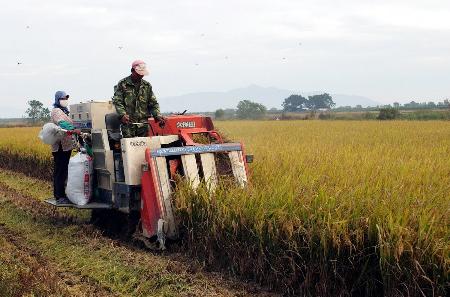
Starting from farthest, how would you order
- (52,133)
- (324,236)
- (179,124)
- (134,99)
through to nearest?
(52,133) < (134,99) < (179,124) < (324,236)

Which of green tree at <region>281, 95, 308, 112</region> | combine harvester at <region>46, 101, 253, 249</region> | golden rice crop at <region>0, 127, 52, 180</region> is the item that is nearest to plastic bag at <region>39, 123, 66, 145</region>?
combine harvester at <region>46, 101, 253, 249</region>

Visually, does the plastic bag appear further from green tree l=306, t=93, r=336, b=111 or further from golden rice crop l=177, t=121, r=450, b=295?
green tree l=306, t=93, r=336, b=111

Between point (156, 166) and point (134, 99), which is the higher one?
point (134, 99)

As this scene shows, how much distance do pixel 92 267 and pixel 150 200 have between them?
3.18ft

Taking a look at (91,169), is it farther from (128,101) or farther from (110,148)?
(128,101)

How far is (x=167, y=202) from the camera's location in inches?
226

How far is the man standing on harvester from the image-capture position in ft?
22.1

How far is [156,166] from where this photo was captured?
5.75m

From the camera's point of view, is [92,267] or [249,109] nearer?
[92,267]

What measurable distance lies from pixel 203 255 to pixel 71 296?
1.51 m

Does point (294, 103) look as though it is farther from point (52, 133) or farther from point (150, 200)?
point (150, 200)

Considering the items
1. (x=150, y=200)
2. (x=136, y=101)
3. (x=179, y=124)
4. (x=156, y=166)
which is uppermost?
(x=136, y=101)

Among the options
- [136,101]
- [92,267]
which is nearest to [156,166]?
[92,267]

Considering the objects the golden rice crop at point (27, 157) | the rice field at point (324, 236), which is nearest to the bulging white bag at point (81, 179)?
the rice field at point (324, 236)
